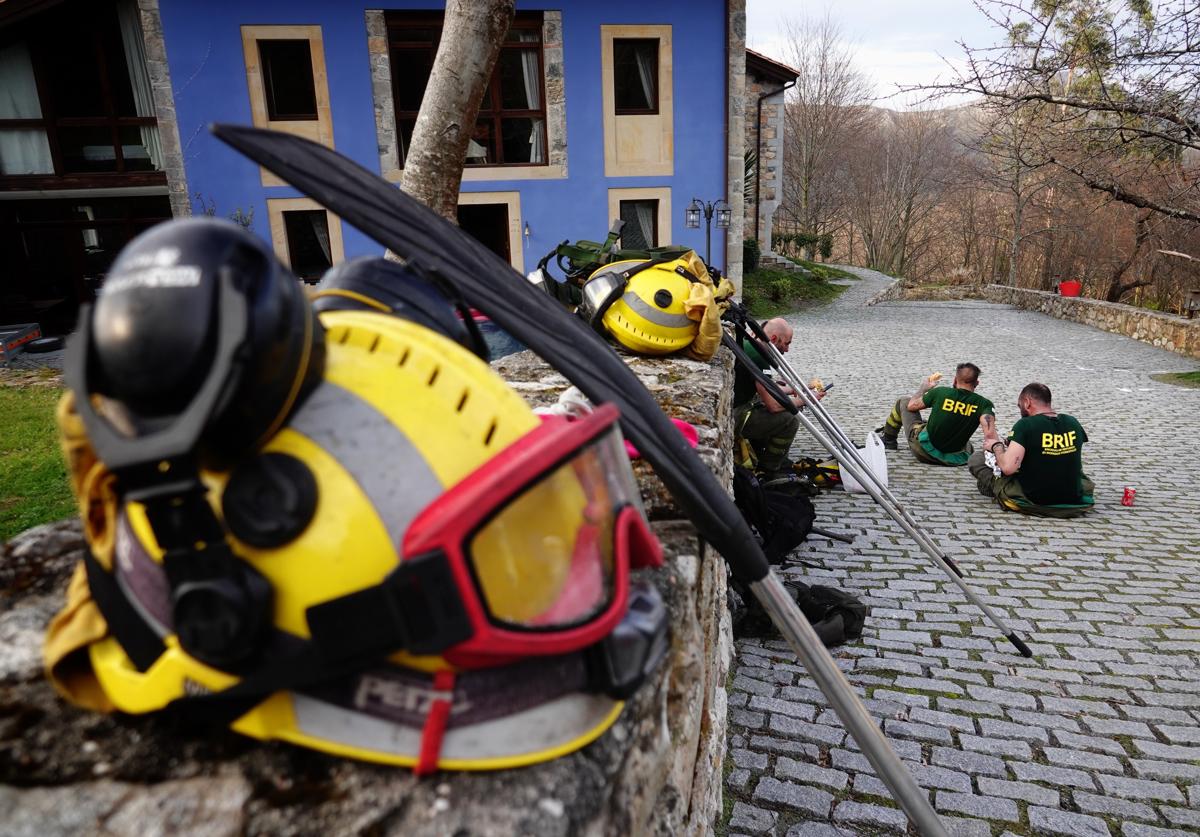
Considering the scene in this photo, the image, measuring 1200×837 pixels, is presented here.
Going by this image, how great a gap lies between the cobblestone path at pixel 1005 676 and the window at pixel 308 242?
13.2 m

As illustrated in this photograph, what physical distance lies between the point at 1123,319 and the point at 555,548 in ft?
71.7

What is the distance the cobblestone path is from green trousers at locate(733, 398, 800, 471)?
675 millimetres

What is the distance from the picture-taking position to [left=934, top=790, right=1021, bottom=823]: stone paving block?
9.86ft

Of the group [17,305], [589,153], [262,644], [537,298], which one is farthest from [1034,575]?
[17,305]

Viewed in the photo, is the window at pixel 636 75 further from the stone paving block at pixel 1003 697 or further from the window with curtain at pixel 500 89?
the stone paving block at pixel 1003 697

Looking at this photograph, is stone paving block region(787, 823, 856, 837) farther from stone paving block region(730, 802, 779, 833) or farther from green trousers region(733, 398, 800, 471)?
green trousers region(733, 398, 800, 471)

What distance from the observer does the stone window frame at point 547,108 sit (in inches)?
588

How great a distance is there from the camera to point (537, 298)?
58.0 inches

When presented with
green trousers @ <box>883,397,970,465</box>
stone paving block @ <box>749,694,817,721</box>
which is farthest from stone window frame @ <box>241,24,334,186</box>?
stone paving block @ <box>749,694,817,721</box>

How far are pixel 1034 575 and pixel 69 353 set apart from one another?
612 cm

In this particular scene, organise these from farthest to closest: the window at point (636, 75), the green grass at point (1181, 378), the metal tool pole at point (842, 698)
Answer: the window at point (636, 75)
the green grass at point (1181, 378)
the metal tool pole at point (842, 698)

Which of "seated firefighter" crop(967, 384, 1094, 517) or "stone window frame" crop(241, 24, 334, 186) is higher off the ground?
"stone window frame" crop(241, 24, 334, 186)

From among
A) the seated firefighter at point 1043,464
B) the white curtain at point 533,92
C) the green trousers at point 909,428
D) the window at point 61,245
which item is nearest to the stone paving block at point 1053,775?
the seated firefighter at point 1043,464

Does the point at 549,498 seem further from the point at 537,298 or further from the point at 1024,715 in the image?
the point at 1024,715
